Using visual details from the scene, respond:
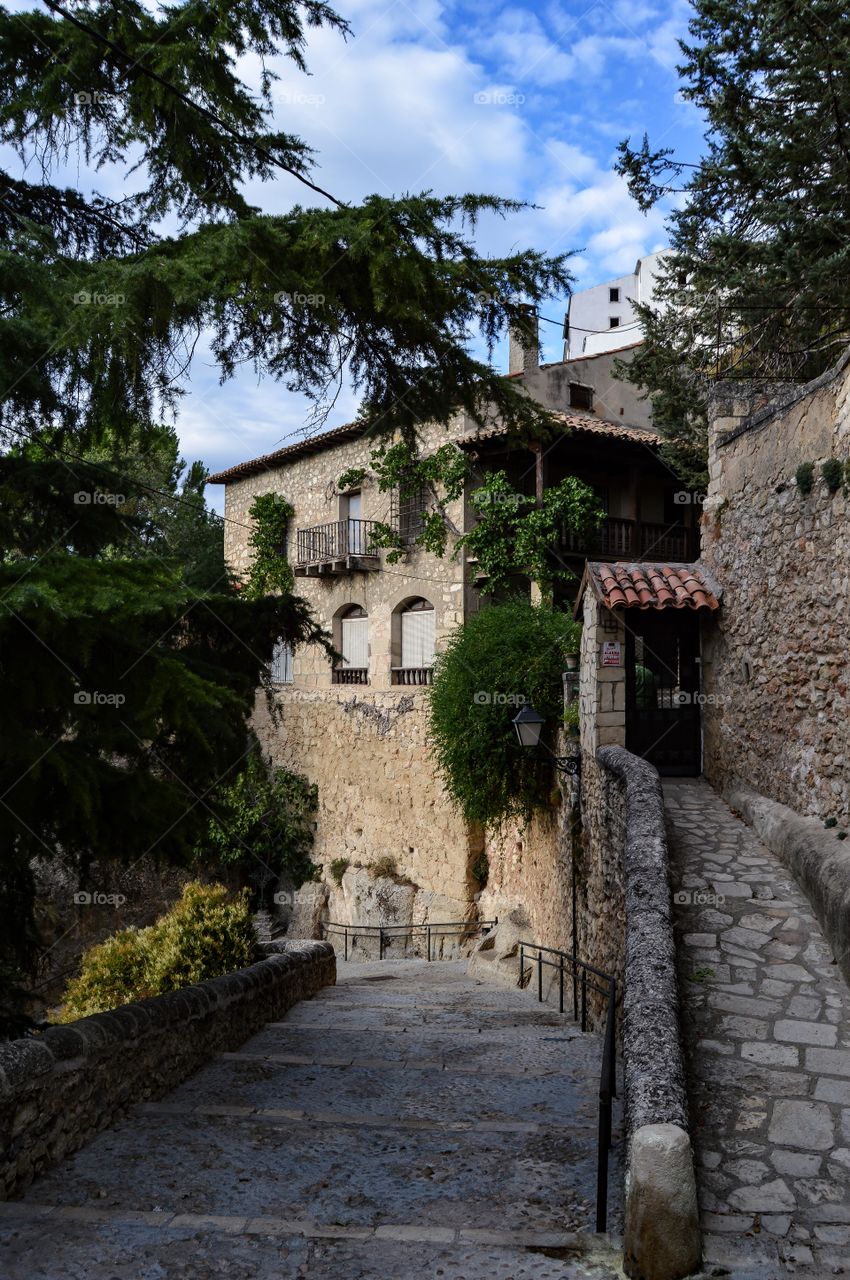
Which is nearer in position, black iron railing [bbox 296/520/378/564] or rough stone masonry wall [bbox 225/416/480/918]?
rough stone masonry wall [bbox 225/416/480/918]

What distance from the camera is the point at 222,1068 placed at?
18.9ft

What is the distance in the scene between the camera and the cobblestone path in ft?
9.70

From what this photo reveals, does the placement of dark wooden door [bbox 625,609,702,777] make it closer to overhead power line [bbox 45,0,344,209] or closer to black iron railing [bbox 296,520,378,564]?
overhead power line [bbox 45,0,344,209]

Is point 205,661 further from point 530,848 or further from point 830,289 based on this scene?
point 530,848

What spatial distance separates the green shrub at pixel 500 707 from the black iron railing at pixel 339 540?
21.7ft

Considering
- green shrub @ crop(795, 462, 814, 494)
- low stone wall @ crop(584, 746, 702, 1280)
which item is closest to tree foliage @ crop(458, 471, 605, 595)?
green shrub @ crop(795, 462, 814, 494)

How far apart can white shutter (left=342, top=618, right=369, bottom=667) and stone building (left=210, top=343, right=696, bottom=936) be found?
0.04 metres

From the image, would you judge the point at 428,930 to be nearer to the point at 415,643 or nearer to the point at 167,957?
the point at 415,643

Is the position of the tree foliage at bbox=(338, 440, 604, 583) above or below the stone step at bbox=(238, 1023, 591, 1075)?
above

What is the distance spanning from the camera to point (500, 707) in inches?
469

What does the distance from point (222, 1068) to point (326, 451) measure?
16.6 metres

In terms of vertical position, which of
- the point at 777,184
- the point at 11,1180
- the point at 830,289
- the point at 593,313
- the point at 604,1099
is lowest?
the point at 11,1180

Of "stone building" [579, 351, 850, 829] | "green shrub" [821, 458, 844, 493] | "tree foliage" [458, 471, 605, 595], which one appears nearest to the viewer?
"green shrub" [821, 458, 844, 493]

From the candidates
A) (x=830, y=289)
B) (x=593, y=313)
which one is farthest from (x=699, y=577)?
(x=593, y=313)
